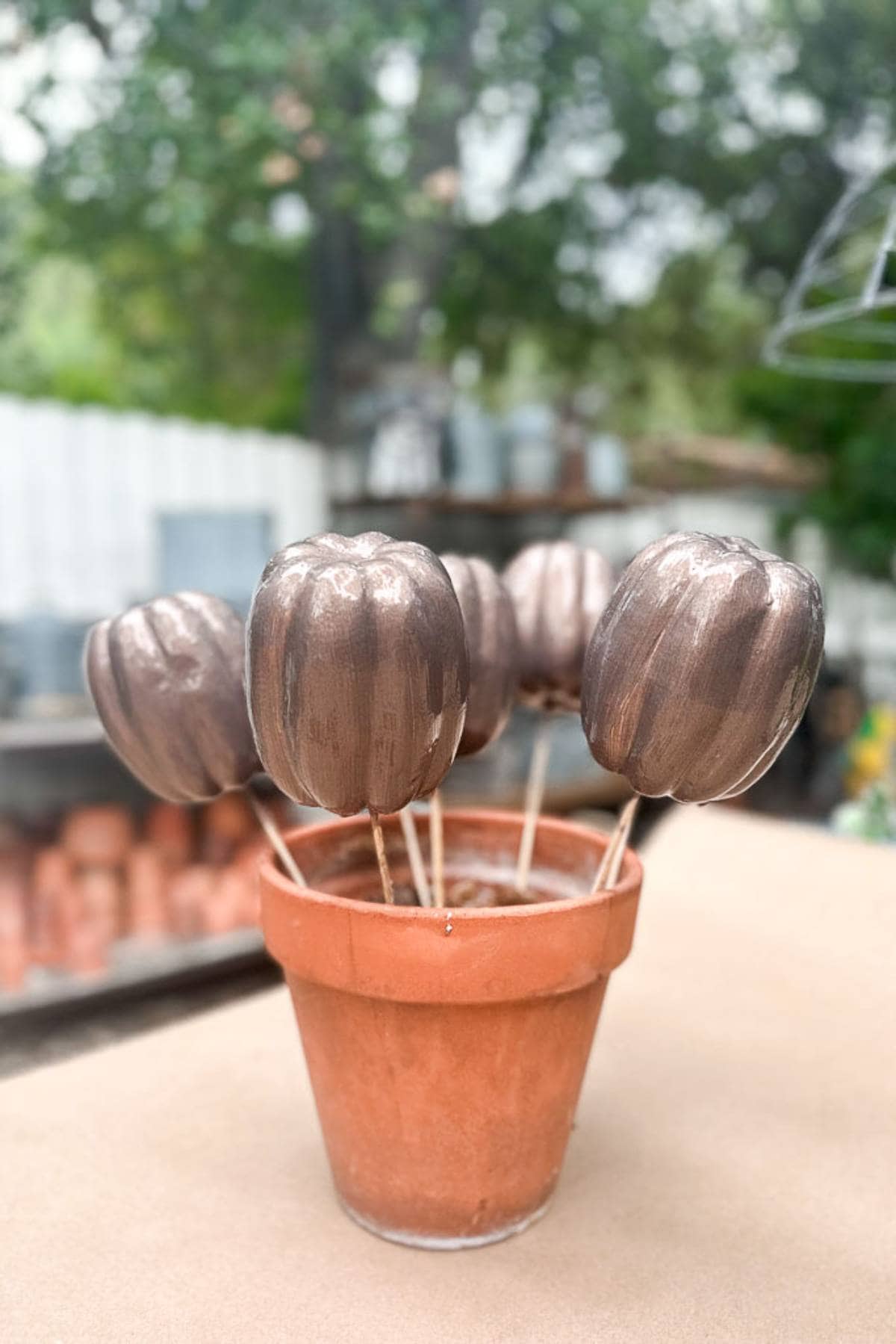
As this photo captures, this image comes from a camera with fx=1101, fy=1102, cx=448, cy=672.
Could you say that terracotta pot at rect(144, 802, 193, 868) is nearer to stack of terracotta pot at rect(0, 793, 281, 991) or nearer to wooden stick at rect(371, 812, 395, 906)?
stack of terracotta pot at rect(0, 793, 281, 991)

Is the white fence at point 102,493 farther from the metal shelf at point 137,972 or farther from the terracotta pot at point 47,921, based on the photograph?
the metal shelf at point 137,972

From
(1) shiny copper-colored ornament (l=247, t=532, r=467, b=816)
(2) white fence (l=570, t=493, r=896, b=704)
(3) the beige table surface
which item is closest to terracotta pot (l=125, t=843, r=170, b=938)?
(3) the beige table surface

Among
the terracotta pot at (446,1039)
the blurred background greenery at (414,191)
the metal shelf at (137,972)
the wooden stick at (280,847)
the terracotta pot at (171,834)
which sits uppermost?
the blurred background greenery at (414,191)

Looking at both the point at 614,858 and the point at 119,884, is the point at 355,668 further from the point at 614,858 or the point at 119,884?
the point at 119,884

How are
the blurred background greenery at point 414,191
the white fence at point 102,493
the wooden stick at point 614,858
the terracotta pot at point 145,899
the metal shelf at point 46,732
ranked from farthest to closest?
1. the blurred background greenery at point 414,191
2. the white fence at point 102,493
3. the terracotta pot at point 145,899
4. the metal shelf at point 46,732
5. the wooden stick at point 614,858

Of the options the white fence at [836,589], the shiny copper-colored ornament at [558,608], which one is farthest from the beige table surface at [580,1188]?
the white fence at [836,589]

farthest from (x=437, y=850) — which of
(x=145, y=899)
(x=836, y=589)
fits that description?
(x=836, y=589)
